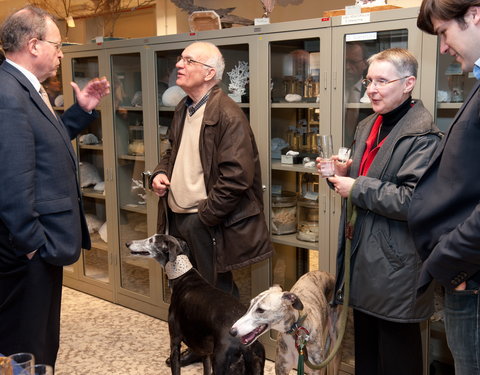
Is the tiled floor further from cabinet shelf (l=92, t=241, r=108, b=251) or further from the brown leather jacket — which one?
the brown leather jacket

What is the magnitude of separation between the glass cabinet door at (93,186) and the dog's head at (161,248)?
5.36 ft

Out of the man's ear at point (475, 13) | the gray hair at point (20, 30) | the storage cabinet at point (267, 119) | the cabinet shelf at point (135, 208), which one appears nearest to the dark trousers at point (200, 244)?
the storage cabinet at point (267, 119)

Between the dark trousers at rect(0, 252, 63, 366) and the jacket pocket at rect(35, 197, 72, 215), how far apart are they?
0.19 meters

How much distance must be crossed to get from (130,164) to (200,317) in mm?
1956

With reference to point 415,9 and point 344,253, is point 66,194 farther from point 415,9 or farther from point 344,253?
point 415,9

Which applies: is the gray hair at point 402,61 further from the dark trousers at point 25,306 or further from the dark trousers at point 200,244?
the dark trousers at point 25,306

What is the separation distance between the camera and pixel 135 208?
409 cm

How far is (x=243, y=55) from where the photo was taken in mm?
3293

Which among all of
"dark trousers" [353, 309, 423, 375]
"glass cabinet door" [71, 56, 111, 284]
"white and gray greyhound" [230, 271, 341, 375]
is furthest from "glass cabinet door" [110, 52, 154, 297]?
"dark trousers" [353, 309, 423, 375]

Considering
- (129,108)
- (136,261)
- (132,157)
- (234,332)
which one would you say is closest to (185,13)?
(129,108)

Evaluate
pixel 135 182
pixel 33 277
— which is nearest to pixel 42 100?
pixel 33 277

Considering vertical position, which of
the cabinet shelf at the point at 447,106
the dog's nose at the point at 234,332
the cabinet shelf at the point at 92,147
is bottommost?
the dog's nose at the point at 234,332

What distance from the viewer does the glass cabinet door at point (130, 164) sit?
3996 mm

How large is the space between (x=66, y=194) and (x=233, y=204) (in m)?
0.91
